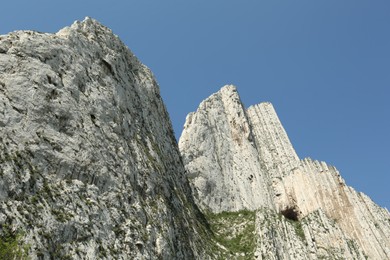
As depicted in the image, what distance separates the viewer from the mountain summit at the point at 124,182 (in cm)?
2484

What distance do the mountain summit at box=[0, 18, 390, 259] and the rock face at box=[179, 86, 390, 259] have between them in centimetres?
23

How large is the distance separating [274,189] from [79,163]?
51.7 metres

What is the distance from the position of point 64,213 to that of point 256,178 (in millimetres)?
52084

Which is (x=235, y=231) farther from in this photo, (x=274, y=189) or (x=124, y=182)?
(x=124, y=182)

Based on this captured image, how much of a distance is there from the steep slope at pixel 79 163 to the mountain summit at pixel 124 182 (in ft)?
0.34

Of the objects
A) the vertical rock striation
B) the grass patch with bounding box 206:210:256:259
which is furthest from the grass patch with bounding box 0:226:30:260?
the vertical rock striation

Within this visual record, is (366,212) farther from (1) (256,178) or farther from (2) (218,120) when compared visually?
(2) (218,120)

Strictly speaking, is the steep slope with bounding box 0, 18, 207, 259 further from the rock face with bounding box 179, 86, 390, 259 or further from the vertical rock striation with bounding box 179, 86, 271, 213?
the vertical rock striation with bounding box 179, 86, 271, 213

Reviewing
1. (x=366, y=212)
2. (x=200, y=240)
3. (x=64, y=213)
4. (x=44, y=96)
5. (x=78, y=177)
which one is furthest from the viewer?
(x=366, y=212)

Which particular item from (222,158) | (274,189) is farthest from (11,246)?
(274,189)

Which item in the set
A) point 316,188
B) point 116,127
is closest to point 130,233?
point 116,127

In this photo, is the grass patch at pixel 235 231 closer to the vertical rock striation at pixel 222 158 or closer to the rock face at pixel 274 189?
the rock face at pixel 274 189

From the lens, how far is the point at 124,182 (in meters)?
33.0

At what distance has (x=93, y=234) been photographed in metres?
26.1
